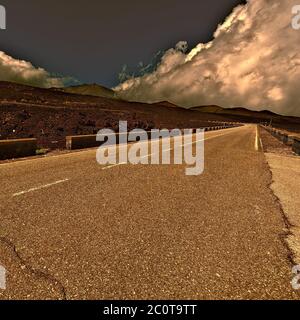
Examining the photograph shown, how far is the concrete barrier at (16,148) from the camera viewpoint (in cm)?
1053

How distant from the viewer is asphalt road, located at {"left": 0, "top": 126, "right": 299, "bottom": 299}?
2.64 metres

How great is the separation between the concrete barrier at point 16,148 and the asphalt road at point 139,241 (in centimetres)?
464

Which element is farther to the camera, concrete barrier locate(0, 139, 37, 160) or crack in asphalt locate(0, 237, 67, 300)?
concrete barrier locate(0, 139, 37, 160)

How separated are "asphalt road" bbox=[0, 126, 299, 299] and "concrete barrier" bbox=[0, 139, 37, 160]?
15.2 feet

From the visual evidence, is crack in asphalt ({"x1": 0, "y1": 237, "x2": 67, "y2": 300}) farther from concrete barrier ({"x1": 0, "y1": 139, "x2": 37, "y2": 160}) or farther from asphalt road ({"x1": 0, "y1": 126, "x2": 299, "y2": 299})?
concrete barrier ({"x1": 0, "y1": 139, "x2": 37, "y2": 160})

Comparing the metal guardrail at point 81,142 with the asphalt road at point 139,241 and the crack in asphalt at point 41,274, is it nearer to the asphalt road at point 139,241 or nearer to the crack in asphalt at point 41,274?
the asphalt road at point 139,241

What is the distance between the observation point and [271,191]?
667cm

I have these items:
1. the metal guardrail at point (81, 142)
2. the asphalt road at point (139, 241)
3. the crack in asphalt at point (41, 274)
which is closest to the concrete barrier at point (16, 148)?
the metal guardrail at point (81, 142)

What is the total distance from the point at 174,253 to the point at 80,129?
21.6m

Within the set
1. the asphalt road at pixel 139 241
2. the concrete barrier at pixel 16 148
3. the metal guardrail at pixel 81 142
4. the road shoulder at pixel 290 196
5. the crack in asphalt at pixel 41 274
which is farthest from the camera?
the metal guardrail at pixel 81 142

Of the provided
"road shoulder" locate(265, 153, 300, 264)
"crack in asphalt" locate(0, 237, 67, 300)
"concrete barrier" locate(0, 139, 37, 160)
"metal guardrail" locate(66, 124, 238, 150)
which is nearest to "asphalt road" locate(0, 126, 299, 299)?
"crack in asphalt" locate(0, 237, 67, 300)

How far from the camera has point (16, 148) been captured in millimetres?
11164
